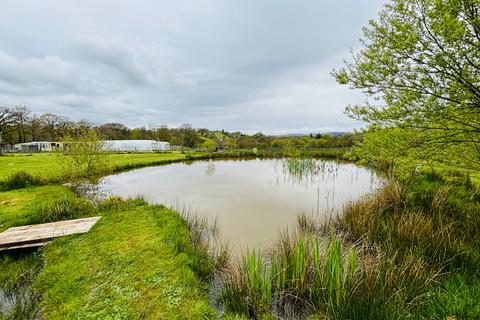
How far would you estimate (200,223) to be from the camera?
7.09m

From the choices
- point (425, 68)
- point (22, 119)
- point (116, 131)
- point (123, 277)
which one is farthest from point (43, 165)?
point (116, 131)

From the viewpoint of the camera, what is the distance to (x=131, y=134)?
7056 centimetres

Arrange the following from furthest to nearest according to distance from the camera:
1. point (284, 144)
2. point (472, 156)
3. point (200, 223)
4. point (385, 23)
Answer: point (284, 144)
point (200, 223)
point (472, 156)
point (385, 23)

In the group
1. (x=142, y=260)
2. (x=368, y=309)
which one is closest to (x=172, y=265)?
(x=142, y=260)

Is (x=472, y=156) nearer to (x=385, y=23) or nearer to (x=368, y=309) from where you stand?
(x=385, y=23)

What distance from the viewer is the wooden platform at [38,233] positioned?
5227mm

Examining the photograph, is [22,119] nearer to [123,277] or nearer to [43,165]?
[43,165]

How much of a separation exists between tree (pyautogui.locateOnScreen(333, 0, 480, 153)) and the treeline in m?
32.6

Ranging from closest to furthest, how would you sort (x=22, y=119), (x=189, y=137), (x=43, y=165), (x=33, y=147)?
(x=43, y=165), (x=22, y=119), (x=33, y=147), (x=189, y=137)

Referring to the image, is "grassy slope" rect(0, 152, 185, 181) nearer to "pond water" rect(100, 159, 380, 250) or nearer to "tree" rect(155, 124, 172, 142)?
"pond water" rect(100, 159, 380, 250)

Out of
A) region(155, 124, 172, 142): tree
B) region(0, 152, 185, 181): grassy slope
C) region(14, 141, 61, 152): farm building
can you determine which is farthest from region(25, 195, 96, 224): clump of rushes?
region(155, 124, 172, 142): tree

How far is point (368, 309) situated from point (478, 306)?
115cm

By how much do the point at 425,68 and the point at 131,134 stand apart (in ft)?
248

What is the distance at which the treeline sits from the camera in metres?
42.1
